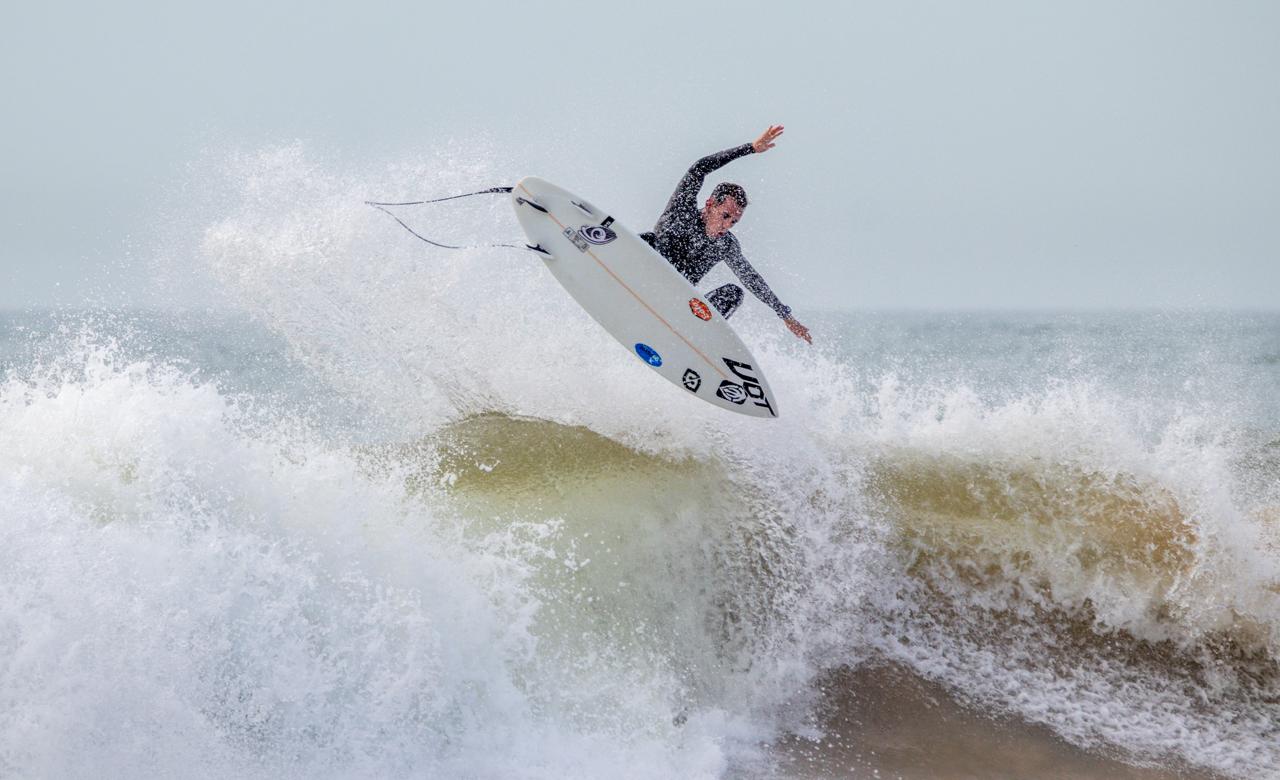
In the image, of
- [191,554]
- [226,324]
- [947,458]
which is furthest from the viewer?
[226,324]

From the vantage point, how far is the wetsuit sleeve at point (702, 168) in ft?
19.1

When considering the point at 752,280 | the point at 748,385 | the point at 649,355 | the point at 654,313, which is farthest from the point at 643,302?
the point at 748,385

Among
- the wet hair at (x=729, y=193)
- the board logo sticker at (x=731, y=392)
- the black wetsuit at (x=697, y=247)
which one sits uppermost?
the wet hair at (x=729, y=193)

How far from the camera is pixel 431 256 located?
7.52 m

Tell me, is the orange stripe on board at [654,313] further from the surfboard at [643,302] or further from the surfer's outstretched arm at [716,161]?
the surfer's outstretched arm at [716,161]

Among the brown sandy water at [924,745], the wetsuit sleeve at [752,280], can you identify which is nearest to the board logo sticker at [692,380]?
the wetsuit sleeve at [752,280]

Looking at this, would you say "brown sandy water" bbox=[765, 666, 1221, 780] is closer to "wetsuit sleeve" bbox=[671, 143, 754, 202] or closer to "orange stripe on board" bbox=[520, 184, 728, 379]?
"orange stripe on board" bbox=[520, 184, 728, 379]

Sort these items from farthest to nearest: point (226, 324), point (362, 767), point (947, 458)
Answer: point (226, 324) < point (947, 458) < point (362, 767)

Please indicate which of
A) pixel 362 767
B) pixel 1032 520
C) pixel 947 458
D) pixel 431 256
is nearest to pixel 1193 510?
pixel 1032 520

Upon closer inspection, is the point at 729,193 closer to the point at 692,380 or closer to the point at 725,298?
the point at 725,298

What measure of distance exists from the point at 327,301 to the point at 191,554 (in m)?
3.70

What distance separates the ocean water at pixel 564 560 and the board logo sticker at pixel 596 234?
0.74 meters

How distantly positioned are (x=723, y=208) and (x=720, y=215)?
0.05 m

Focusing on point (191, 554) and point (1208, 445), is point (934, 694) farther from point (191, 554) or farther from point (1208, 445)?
point (191, 554)
